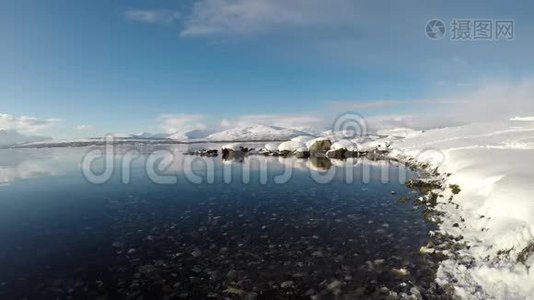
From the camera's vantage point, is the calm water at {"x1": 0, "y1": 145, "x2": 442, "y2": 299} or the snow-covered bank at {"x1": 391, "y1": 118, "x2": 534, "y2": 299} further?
the calm water at {"x1": 0, "y1": 145, "x2": 442, "y2": 299}

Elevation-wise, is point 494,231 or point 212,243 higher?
point 494,231

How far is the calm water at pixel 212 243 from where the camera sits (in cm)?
1207

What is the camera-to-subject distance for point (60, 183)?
34219mm

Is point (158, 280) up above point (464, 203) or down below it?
below

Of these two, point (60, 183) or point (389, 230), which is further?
point (60, 183)

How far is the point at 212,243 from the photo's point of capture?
16172 mm

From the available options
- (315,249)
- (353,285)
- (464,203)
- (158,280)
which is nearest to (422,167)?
(464,203)

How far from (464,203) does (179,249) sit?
46.3 ft

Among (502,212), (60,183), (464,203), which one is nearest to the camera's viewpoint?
(502,212)

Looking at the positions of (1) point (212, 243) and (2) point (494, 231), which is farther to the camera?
(1) point (212, 243)

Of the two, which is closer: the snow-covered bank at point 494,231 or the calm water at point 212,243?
the snow-covered bank at point 494,231

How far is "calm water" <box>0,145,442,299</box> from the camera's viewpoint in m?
12.1

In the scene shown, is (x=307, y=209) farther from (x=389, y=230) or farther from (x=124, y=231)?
(x=124, y=231)

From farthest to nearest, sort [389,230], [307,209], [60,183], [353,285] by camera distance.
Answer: [60,183]
[307,209]
[389,230]
[353,285]
